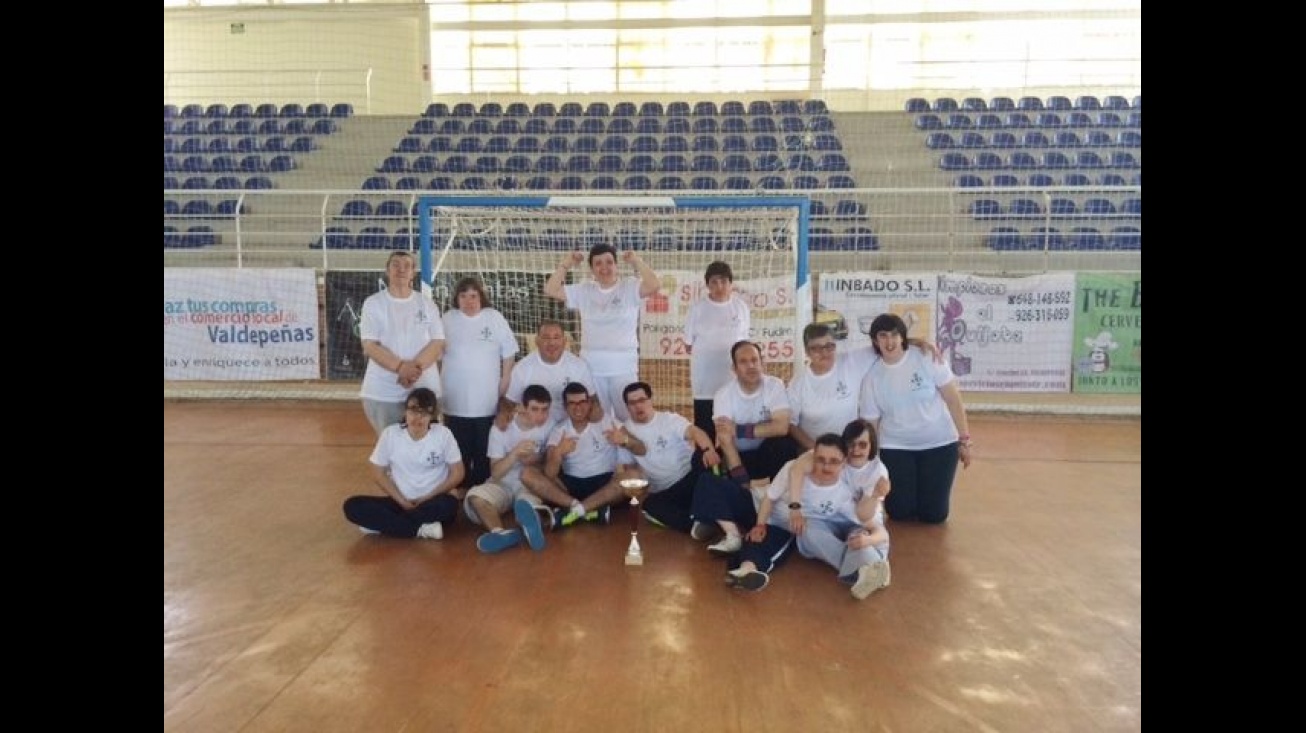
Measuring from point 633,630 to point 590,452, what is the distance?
201 centimetres

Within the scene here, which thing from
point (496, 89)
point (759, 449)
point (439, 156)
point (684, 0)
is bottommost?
point (759, 449)

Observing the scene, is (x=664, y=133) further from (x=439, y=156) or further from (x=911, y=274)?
(x=911, y=274)

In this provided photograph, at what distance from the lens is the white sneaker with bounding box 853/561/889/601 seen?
4.43 m

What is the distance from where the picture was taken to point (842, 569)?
4645 millimetres

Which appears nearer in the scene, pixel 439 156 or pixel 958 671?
pixel 958 671

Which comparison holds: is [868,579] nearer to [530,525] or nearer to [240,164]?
[530,525]

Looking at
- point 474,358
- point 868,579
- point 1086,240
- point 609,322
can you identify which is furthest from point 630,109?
point 868,579

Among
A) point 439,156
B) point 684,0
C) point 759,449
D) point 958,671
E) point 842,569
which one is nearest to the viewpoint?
point 958,671

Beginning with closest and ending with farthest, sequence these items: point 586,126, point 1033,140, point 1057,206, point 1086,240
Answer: point 1086,240
point 1057,206
point 1033,140
point 586,126

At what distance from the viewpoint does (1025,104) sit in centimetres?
1727
